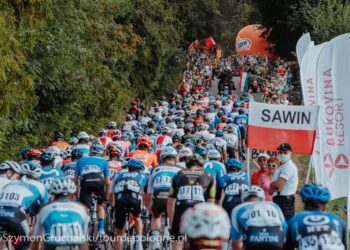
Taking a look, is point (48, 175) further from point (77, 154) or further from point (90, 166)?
point (77, 154)

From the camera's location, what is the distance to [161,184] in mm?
14320

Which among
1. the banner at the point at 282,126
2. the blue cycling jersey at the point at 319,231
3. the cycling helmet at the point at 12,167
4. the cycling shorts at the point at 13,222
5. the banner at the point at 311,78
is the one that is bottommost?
the blue cycling jersey at the point at 319,231

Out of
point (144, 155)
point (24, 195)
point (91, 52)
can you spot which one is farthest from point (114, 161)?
point (91, 52)

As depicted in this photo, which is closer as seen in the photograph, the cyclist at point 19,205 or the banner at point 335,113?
the cyclist at point 19,205

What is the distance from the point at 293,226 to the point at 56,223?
259 cm

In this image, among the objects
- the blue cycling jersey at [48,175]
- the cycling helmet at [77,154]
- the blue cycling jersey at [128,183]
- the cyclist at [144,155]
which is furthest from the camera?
the cyclist at [144,155]

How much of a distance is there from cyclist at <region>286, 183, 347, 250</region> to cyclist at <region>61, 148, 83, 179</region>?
22.8ft

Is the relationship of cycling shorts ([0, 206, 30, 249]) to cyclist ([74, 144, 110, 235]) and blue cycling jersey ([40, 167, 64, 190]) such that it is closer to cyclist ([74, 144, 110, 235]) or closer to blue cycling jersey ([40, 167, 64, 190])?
blue cycling jersey ([40, 167, 64, 190])

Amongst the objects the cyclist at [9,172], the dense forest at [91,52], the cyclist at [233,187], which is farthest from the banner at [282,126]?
the dense forest at [91,52]

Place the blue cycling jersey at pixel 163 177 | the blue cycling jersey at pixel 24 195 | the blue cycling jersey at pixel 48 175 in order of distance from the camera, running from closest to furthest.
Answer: the blue cycling jersey at pixel 24 195, the blue cycling jersey at pixel 48 175, the blue cycling jersey at pixel 163 177

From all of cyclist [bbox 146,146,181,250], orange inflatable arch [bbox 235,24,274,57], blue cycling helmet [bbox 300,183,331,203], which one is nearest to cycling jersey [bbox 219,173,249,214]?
cyclist [bbox 146,146,181,250]

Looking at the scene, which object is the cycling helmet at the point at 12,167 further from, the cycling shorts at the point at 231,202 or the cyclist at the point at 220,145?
the cyclist at the point at 220,145

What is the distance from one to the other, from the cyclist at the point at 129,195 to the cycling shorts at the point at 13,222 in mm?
2857

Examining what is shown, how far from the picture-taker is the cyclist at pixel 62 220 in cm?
1014
